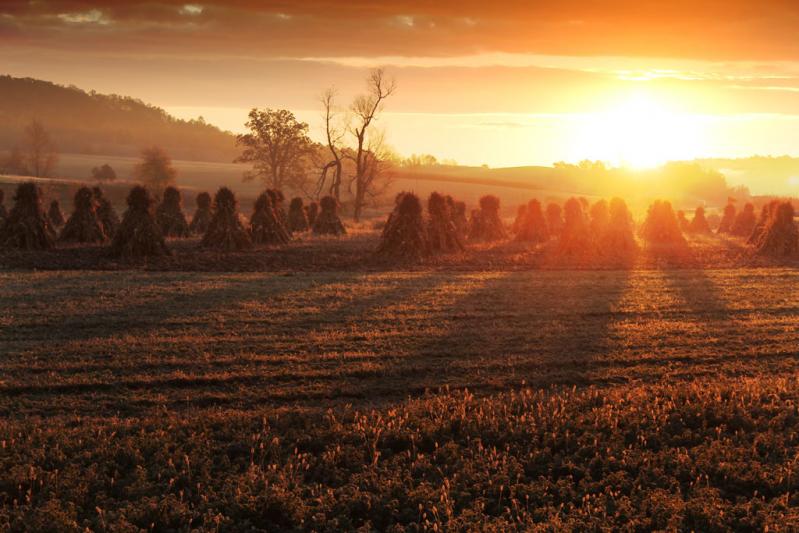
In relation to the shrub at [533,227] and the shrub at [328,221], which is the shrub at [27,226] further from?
the shrub at [533,227]

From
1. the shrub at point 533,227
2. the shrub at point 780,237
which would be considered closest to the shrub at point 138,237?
the shrub at point 533,227

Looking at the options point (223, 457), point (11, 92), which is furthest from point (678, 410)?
point (11, 92)

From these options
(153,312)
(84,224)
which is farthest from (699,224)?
(153,312)

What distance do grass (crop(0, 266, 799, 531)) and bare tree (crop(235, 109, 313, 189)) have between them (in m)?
49.3

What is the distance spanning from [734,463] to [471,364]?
4.74m

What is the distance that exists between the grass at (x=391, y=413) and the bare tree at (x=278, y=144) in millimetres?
49279

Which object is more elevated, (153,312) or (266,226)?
(266,226)

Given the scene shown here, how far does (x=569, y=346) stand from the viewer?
12.9m

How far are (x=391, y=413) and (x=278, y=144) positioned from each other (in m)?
59.2

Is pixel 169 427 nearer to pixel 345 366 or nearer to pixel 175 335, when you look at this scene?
pixel 345 366

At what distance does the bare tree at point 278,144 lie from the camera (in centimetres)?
6444

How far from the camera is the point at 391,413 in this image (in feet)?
29.0

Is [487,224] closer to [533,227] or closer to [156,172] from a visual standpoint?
[533,227]

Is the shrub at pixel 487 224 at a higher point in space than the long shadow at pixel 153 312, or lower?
higher
